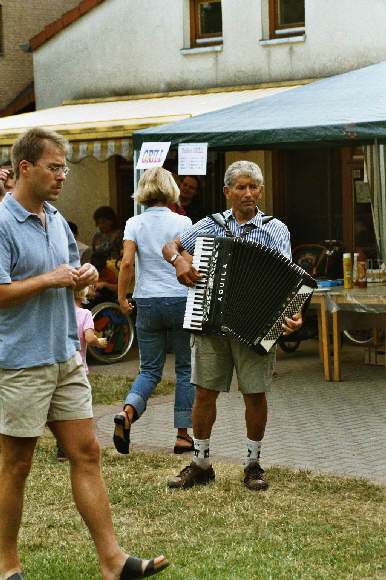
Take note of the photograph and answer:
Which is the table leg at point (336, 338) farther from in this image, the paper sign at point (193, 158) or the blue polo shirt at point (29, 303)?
the blue polo shirt at point (29, 303)

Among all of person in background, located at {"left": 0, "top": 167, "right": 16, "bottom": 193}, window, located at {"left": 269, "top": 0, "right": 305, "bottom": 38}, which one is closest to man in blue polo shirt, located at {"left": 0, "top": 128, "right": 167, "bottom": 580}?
person in background, located at {"left": 0, "top": 167, "right": 16, "bottom": 193}

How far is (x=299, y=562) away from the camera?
4770 mm

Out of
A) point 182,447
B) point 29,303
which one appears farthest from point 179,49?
point 29,303

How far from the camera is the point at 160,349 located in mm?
7156

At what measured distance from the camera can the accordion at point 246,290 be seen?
5.81 m

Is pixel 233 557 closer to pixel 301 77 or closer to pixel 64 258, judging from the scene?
pixel 64 258

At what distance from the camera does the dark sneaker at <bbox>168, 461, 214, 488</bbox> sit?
20.4 feet

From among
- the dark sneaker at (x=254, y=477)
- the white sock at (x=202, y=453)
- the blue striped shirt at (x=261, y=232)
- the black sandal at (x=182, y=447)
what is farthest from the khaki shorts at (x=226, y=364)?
the black sandal at (x=182, y=447)

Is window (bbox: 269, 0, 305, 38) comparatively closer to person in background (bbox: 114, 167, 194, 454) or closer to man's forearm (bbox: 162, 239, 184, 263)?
person in background (bbox: 114, 167, 194, 454)

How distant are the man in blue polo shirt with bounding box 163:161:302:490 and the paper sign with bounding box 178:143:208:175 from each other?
3.70 m

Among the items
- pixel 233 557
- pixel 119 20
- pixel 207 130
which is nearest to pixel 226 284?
pixel 233 557

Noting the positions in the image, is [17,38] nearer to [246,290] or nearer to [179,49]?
[179,49]

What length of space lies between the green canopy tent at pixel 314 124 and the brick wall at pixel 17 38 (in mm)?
12576

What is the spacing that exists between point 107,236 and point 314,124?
4288 millimetres
